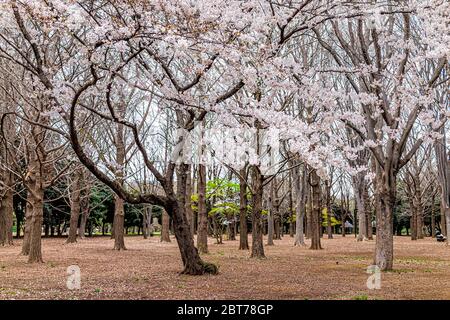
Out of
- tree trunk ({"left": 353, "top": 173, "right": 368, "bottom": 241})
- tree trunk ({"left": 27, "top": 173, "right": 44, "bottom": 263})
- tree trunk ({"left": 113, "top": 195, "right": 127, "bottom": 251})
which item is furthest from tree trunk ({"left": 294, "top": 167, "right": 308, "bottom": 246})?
tree trunk ({"left": 27, "top": 173, "right": 44, "bottom": 263})

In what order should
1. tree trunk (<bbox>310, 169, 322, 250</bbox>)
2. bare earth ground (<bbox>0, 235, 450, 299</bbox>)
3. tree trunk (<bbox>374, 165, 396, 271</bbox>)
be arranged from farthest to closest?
tree trunk (<bbox>310, 169, 322, 250</bbox>)
tree trunk (<bbox>374, 165, 396, 271</bbox>)
bare earth ground (<bbox>0, 235, 450, 299</bbox>)

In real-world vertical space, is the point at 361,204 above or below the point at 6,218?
above

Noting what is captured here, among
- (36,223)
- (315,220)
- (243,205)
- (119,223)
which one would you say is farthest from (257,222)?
(119,223)

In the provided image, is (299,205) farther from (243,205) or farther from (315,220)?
(243,205)

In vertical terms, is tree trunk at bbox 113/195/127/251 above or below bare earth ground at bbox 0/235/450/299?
above

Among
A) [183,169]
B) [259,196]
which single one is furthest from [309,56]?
[183,169]

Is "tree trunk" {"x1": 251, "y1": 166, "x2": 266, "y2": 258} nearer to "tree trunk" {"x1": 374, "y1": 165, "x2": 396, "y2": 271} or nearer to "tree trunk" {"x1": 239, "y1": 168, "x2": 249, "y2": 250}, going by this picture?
"tree trunk" {"x1": 239, "y1": 168, "x2": 249, "y2": 250}

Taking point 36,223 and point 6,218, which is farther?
point 6,218

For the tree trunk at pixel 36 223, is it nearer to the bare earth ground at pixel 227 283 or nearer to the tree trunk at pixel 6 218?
the bare earth ground at pixel 227 283

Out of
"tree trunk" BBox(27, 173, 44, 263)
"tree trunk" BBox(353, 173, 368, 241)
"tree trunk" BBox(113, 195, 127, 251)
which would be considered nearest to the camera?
"tree trunk" BBox(27, 173, 44, 263)

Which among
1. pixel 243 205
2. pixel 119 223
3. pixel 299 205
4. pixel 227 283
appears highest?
pixel 299 205

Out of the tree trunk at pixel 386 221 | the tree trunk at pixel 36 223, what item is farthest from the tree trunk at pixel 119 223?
the tree trunk at pixel 386 221

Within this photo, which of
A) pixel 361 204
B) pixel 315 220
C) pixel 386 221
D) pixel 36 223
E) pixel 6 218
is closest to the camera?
pixel 386 221

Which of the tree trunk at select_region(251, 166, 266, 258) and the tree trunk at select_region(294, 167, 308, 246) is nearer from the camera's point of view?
the tree trunk at select_region(251, 166, 266, 258)
